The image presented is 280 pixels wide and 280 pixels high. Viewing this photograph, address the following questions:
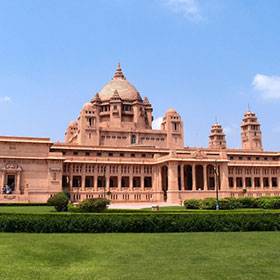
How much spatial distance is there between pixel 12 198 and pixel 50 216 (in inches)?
1124

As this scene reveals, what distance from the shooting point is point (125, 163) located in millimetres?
58750

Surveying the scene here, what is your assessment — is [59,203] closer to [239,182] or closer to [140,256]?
[140,256]

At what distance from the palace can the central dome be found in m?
0.24

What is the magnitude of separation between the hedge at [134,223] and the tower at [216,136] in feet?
249

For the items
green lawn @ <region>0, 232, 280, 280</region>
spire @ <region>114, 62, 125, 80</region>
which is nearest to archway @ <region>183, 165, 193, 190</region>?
spire @ <region>114, 62, 125, 80</region>

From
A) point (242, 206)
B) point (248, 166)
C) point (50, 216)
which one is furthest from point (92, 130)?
point (50, 216)

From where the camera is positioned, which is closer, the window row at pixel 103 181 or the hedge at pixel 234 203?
the hedge at pixel 234 203

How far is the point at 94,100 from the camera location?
3083 inches

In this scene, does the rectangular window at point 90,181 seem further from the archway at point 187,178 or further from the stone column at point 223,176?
the stone column at point 223,176

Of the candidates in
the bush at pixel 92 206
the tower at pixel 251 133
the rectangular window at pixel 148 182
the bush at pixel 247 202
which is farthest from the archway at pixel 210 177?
the bush at pixel 92 206

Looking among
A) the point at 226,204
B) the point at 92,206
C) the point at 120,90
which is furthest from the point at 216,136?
the point at 92,206

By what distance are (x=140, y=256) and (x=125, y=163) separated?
148 ft

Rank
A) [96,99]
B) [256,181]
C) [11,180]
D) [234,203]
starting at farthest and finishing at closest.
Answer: [96,99]
[256,181]
[11,180]
[234,203]

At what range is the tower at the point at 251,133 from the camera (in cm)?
9169
